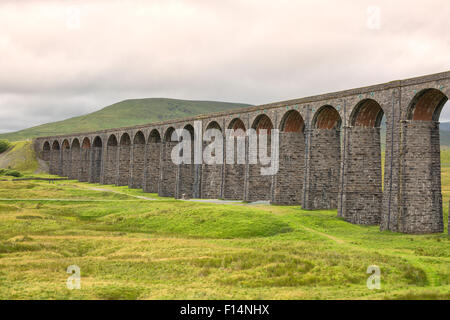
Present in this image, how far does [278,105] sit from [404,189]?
1842 cm

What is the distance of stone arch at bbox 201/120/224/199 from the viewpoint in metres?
58.1

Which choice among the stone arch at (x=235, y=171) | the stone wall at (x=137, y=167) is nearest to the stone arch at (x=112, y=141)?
the stone wall at (x=137, y=167)

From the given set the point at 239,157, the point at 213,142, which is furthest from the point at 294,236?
the point at 213,142

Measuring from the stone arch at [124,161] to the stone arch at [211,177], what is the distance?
964 inches

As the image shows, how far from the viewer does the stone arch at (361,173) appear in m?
37.9

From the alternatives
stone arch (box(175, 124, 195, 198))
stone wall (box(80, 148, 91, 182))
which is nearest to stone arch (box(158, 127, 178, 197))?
stone arch (box(175, 124, 195, 198))

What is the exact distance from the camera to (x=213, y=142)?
5947 centimetres

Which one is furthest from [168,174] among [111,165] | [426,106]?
[426,106]

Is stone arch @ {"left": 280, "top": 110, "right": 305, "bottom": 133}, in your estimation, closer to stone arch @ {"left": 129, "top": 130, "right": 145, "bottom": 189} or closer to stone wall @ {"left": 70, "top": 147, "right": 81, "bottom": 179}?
stone arch @ {"left": 129, "top": 130, "right": 145, "bottom": 189}

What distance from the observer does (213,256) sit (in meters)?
24.9

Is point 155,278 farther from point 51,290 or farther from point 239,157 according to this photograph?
point 239,157

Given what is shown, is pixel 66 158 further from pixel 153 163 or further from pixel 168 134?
pixel 168 134

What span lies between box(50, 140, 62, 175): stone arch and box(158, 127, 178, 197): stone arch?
2001 inches

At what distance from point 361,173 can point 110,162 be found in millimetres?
57169
